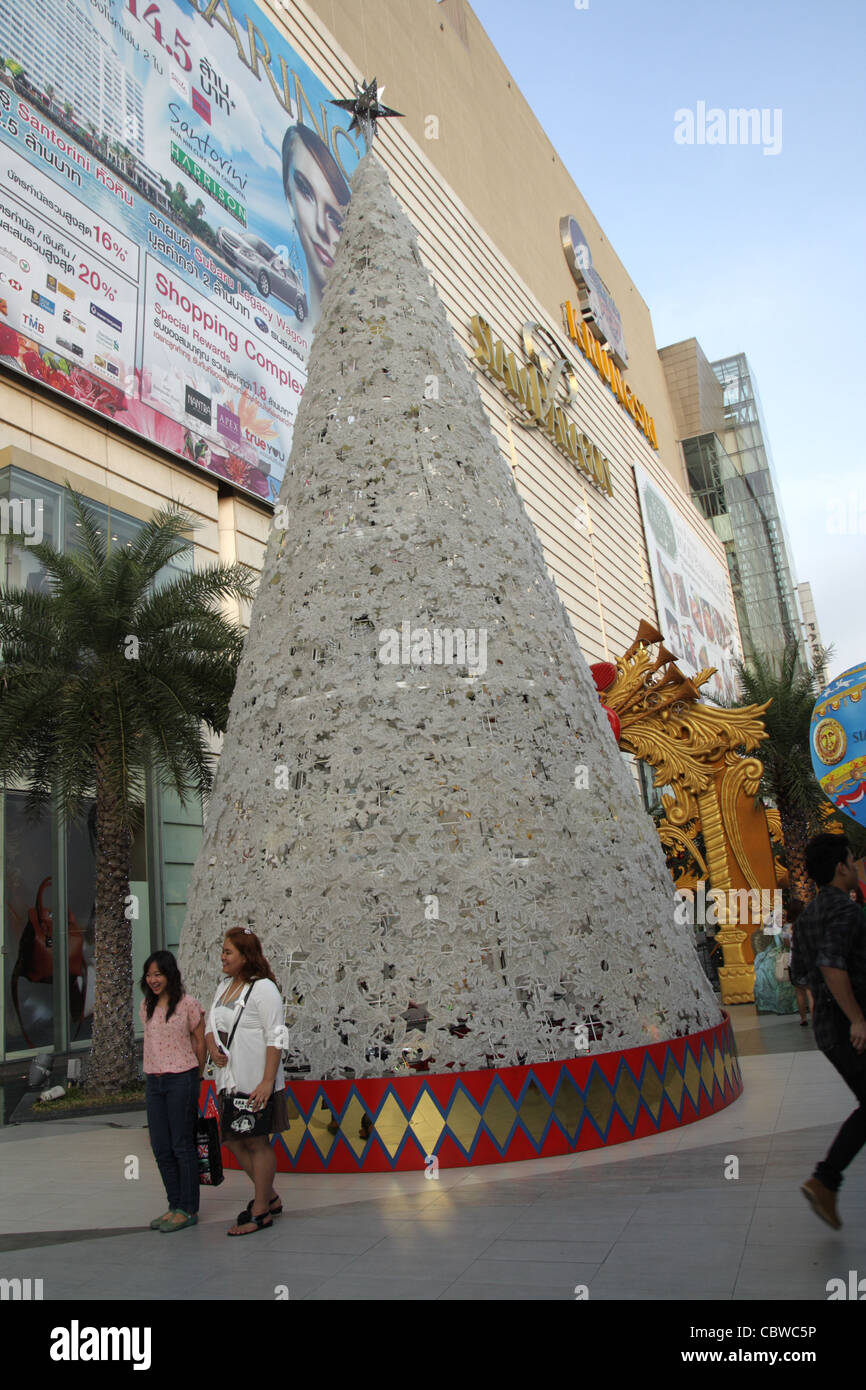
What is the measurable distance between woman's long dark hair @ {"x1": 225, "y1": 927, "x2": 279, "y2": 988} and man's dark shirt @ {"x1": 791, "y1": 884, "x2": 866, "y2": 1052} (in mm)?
2147

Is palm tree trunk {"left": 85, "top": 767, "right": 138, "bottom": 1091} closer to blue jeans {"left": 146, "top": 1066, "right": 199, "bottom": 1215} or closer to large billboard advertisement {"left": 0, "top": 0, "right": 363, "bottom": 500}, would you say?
blue jeans {"left": 146, "top": 1066, "right": 199, "bottom": 1215}

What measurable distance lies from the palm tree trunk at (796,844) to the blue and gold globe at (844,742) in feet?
18.4

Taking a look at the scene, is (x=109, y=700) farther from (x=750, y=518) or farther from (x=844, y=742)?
(x=750, y=518)

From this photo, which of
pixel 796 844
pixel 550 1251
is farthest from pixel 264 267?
pixel 550 1251

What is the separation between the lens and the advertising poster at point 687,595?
40875mm

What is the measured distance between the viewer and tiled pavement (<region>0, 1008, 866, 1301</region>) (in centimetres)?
298

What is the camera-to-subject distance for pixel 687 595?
45.4 meters

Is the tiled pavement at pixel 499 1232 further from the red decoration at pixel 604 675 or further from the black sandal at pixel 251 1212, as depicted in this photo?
the red decoration at pixel 604 675

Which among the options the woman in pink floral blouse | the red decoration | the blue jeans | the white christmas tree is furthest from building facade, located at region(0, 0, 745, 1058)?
the red decoration

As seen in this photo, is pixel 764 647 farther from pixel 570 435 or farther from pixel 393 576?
pixel 393 576

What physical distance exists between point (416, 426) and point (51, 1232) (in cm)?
462

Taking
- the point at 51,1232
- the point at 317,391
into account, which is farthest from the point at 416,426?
the point at 51,1232

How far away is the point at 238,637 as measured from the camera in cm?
1066

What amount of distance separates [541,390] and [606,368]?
9712 mm
